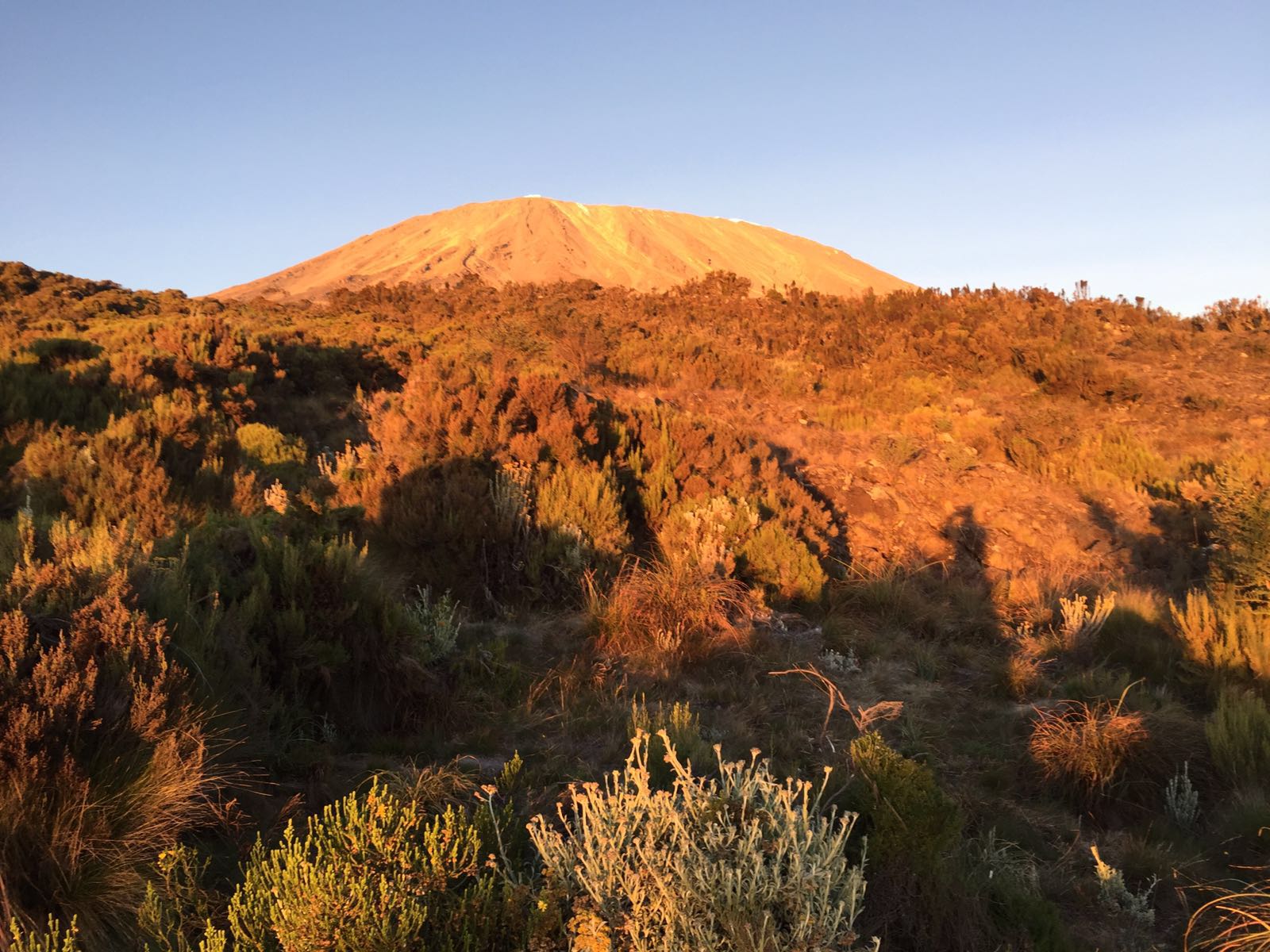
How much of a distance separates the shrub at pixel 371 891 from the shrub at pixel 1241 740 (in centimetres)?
444

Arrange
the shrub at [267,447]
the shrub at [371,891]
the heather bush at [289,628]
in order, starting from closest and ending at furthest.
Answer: the shrub at [371,891], the heather bush at [289,628], the shrub at [267,447]

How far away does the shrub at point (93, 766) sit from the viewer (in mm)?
2289

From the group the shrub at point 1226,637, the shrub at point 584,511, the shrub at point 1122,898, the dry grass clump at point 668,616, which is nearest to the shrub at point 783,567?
the dry grass clump at point 668,616

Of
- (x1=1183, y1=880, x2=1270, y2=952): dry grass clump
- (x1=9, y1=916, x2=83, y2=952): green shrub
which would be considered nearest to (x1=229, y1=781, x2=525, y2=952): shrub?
(x1=9, y1=916, x2=83, y2=952): green shrub

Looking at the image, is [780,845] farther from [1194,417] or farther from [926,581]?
[1194,417]

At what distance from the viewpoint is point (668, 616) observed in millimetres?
5609

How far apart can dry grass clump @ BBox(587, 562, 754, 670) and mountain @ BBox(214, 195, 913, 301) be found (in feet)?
135

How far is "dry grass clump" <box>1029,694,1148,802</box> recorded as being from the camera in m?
4.20

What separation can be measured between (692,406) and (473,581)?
7.16 meters

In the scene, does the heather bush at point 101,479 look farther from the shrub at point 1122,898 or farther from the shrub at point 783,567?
the shrub at point 1122,898

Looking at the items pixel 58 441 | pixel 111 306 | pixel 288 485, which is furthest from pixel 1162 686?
pixel 111 306

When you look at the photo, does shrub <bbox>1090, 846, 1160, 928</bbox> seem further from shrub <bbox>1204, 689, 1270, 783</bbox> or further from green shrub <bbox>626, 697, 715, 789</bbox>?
green shrub <bbox>626, 697, 715, 789</bbox>

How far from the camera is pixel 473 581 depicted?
6.23 metres

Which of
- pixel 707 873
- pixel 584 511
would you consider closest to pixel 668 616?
pixel 584 511
